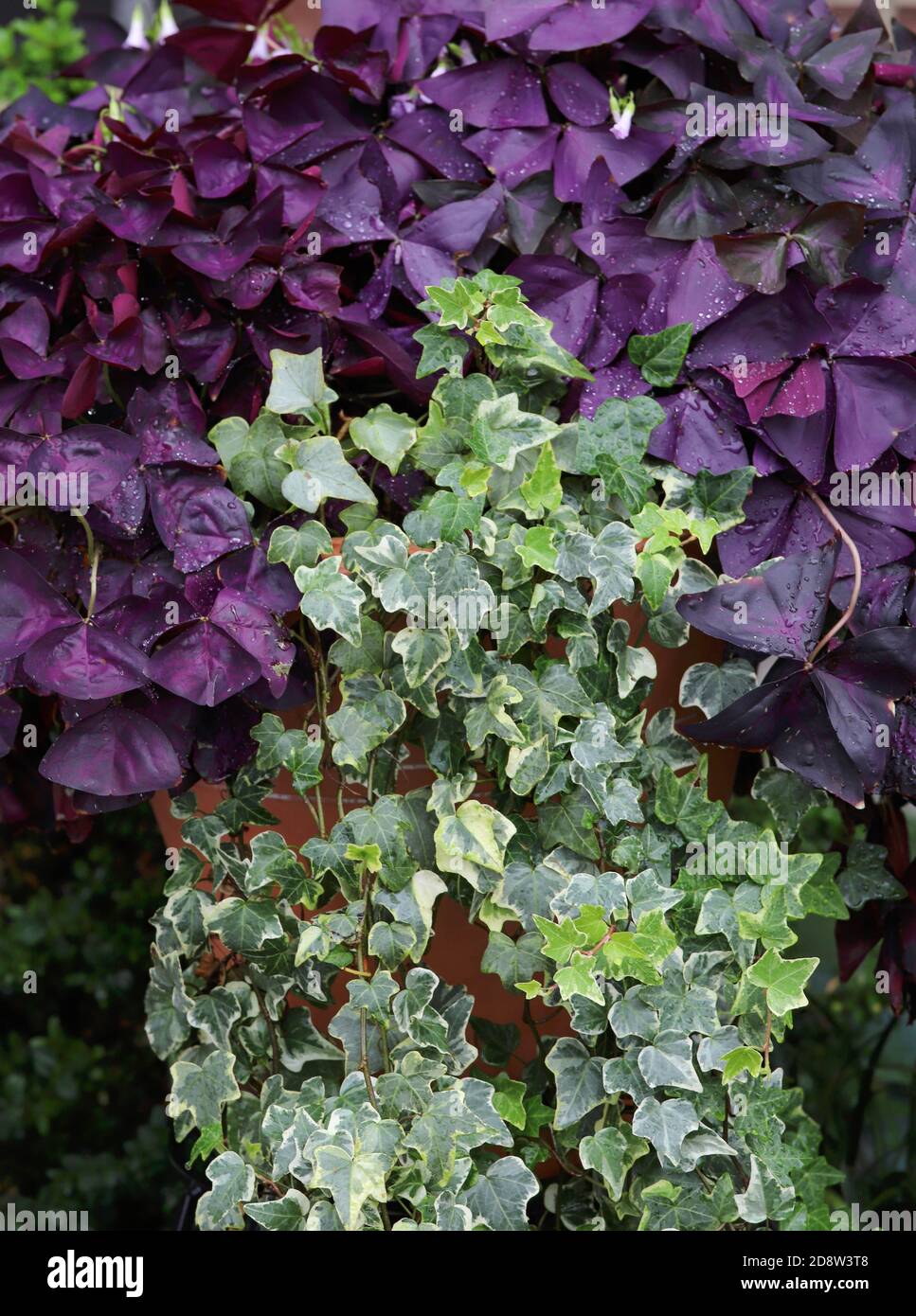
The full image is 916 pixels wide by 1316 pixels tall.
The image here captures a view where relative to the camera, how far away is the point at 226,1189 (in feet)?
3.09

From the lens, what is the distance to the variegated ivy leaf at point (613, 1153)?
926mm

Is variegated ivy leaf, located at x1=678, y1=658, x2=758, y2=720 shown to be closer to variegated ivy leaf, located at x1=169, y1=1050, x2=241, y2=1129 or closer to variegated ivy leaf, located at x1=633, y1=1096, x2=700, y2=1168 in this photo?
variegated ivy leaf, located at x1=633, y1=1096, x2=700, y2=1168

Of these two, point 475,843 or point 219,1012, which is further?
point 219,1012

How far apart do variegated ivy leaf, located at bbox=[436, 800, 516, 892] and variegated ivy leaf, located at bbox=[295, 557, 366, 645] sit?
17cm

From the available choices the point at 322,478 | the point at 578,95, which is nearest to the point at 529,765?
the point at 322,478

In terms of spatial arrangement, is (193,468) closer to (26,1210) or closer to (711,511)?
(711,511)

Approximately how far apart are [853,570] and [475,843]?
38cm

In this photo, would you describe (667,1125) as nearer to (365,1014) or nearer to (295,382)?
(365,1014)

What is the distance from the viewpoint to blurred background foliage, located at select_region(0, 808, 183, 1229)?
1484 millimetres

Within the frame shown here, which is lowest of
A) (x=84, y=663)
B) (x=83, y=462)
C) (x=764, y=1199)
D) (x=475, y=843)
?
(x=764, y=1199)

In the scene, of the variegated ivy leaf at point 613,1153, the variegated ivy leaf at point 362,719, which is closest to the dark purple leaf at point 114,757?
the variegated ivy leaf at point 362,719

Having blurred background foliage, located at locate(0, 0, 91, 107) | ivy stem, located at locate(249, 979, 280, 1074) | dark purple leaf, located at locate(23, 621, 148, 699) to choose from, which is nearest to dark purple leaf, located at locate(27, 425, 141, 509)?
dark purple leaf, located at locate(23, 621, 148, 699)

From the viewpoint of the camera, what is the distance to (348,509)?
0.97 metres

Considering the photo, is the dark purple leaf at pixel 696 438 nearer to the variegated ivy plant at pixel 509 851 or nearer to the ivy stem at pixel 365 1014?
the variegated ivy plant at pixel 509 851
